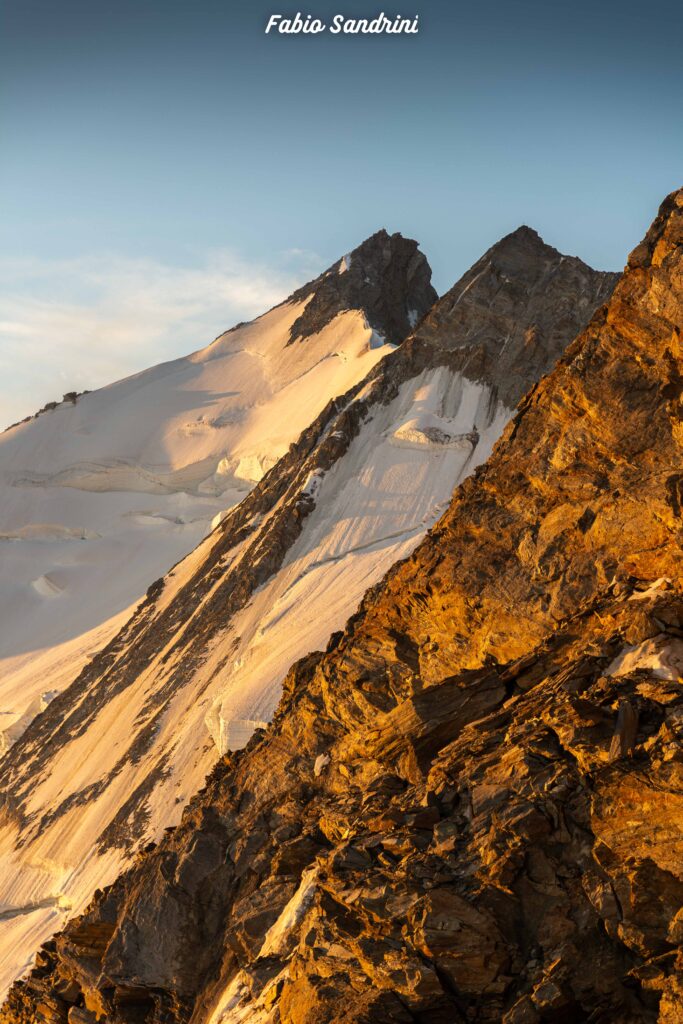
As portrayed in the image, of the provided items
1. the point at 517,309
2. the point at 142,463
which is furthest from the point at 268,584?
the point at 142,463

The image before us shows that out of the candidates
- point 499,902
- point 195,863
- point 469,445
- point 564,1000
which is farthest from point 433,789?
point 469,445

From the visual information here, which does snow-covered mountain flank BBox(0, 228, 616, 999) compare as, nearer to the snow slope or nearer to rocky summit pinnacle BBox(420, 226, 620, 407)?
rocky summit pinnacle BBox(420, 226, 620, 407)

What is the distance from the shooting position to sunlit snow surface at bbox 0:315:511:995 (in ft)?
104

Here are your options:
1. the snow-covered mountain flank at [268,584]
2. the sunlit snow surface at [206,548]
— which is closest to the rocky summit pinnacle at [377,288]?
the sunlit snow surface at [206,548]

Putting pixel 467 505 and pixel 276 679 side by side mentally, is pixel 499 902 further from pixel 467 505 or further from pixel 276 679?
pixel 276 679

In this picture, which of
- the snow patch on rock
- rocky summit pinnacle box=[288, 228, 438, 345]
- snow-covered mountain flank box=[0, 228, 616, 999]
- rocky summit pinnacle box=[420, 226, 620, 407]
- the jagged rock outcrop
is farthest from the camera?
rocky summit pinnacle box=[288, 228, 438, 345]

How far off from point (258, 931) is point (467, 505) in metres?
8.03

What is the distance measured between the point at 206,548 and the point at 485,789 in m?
37.5

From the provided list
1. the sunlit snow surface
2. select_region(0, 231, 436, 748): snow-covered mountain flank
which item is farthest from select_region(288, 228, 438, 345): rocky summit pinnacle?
the sunlit snow surface

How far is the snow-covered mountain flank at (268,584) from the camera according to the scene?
1251 inches

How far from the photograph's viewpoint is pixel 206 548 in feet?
157

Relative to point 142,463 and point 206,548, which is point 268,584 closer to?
point 206,548

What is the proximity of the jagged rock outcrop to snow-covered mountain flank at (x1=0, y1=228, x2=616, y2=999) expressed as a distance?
12.6 m

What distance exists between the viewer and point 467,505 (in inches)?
738
